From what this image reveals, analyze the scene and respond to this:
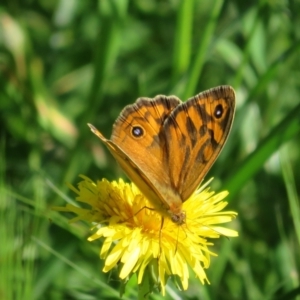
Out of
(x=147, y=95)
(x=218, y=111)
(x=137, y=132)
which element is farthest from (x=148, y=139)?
(x=147, y=95)

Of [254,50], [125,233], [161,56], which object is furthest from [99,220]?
[161,56]

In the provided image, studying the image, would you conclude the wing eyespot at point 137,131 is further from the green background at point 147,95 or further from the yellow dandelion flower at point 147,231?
the green background at point 147,95

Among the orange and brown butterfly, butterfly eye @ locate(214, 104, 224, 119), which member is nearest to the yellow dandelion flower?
the orange and brown butterfly

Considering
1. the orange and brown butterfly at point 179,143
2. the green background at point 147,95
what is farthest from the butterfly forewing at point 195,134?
the green background at point 147,95

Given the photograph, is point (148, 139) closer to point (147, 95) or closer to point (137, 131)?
point (137, 131)

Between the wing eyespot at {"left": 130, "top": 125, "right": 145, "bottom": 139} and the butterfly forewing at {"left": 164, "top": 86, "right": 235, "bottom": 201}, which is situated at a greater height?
the wing eyespot at {"left": 130, "top": 125, "right": 145, "bottom": 139}

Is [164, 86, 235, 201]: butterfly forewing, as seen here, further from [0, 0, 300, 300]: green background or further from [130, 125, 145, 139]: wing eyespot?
[0, 0, 300, 300]: green background

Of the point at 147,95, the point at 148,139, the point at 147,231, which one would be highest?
the point at 147,95
